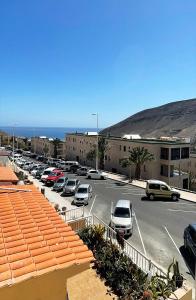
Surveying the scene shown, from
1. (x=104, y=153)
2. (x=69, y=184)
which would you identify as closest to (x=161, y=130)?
(x=104, y=153)

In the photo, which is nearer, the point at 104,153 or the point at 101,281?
the point at 101,281

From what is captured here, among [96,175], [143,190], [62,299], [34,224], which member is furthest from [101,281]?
[96,175]

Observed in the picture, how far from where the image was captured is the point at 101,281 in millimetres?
9617

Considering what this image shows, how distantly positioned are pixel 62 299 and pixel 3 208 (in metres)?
5.33

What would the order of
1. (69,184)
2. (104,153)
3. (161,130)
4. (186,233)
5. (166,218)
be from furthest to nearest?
(161,130) → (104,153) → (69,184) → (166,218) → (186,233)

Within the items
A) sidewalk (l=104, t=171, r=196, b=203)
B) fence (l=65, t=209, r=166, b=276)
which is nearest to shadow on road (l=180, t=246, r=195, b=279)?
fence (l=65, t=209, r=166, b=276)

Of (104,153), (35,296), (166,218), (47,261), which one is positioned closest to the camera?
(35,296)

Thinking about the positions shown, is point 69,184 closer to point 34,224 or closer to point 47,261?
point 34,224

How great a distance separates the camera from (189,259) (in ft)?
56.6

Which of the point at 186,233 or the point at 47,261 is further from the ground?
the point at 47,261

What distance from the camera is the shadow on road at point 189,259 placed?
15.9 meters

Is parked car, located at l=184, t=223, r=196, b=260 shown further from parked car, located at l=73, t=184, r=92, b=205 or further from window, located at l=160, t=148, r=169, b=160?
window, located at l=160, t=148, r=169, b=160

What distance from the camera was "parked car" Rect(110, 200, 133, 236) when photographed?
815 inches

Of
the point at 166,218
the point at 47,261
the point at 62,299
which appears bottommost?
the point at 166,218
